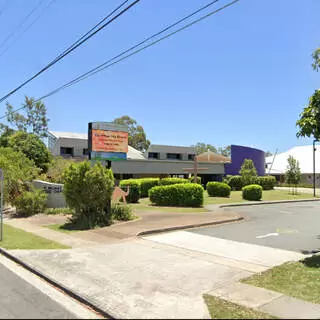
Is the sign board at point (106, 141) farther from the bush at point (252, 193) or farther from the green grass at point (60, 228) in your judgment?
the bush at point (252, 193)

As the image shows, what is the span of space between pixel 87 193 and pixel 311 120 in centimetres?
911

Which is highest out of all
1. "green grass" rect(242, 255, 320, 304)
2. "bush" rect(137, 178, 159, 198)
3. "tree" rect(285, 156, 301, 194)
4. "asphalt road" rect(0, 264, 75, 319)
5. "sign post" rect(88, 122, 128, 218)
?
"sign post" rect(88, 122, 128, 218)

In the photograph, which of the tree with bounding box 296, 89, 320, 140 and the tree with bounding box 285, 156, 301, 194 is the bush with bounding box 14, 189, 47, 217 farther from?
the tree with bounding box 285, 156, 301, 194

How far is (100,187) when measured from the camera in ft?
47.6

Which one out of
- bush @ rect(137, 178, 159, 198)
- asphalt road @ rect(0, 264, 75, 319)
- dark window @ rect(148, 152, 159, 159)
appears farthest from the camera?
dark window @ rect(148, 152, 159, 159)

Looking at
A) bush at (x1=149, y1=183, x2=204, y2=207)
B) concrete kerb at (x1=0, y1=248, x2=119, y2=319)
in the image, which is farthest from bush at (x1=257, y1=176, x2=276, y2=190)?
concrete kerb at (x1=0, y1=248, x2=119, y2=319)

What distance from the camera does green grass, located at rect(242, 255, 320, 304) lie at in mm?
6141

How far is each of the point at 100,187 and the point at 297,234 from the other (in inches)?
308

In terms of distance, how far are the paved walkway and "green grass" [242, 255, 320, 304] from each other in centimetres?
527

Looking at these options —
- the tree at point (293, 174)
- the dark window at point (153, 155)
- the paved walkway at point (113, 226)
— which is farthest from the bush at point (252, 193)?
the dark window at point (153, 155)

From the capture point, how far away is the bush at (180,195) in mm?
21750

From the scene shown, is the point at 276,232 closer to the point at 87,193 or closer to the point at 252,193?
the point at 87,193

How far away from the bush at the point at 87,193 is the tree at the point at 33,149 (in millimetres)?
20228

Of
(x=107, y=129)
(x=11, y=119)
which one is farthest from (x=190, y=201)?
(x=11, y=119)
